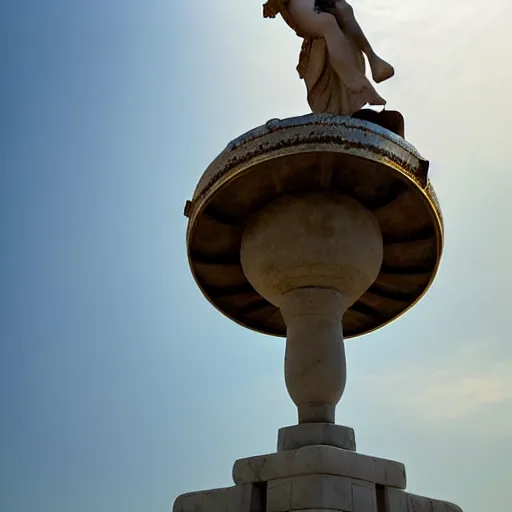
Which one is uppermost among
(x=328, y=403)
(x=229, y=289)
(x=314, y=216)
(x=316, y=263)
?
(x=229, y=289)

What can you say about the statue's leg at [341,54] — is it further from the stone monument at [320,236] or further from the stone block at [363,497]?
the stone block at [363,497]

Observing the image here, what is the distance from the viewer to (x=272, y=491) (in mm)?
7004

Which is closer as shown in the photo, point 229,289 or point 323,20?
point 323,20

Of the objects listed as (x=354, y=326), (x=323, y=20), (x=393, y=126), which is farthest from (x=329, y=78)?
(x=354, y=326)

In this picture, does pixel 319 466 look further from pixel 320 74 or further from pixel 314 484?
pixel 320 74

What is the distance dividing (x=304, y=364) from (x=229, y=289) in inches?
124

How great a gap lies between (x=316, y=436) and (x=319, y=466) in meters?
0.80

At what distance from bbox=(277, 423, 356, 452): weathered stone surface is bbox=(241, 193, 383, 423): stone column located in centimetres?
20

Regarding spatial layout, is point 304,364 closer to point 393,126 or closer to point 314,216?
point 314,216

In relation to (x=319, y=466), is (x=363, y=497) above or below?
below

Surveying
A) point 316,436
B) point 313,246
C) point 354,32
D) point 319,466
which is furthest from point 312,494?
point 354,32

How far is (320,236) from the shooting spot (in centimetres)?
841

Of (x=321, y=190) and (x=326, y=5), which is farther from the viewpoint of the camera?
(x=326, y=5)

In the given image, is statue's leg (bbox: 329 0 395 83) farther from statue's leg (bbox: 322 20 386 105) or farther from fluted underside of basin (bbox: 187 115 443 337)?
fluted underside of basin (bbox: 187 115 443 337)
